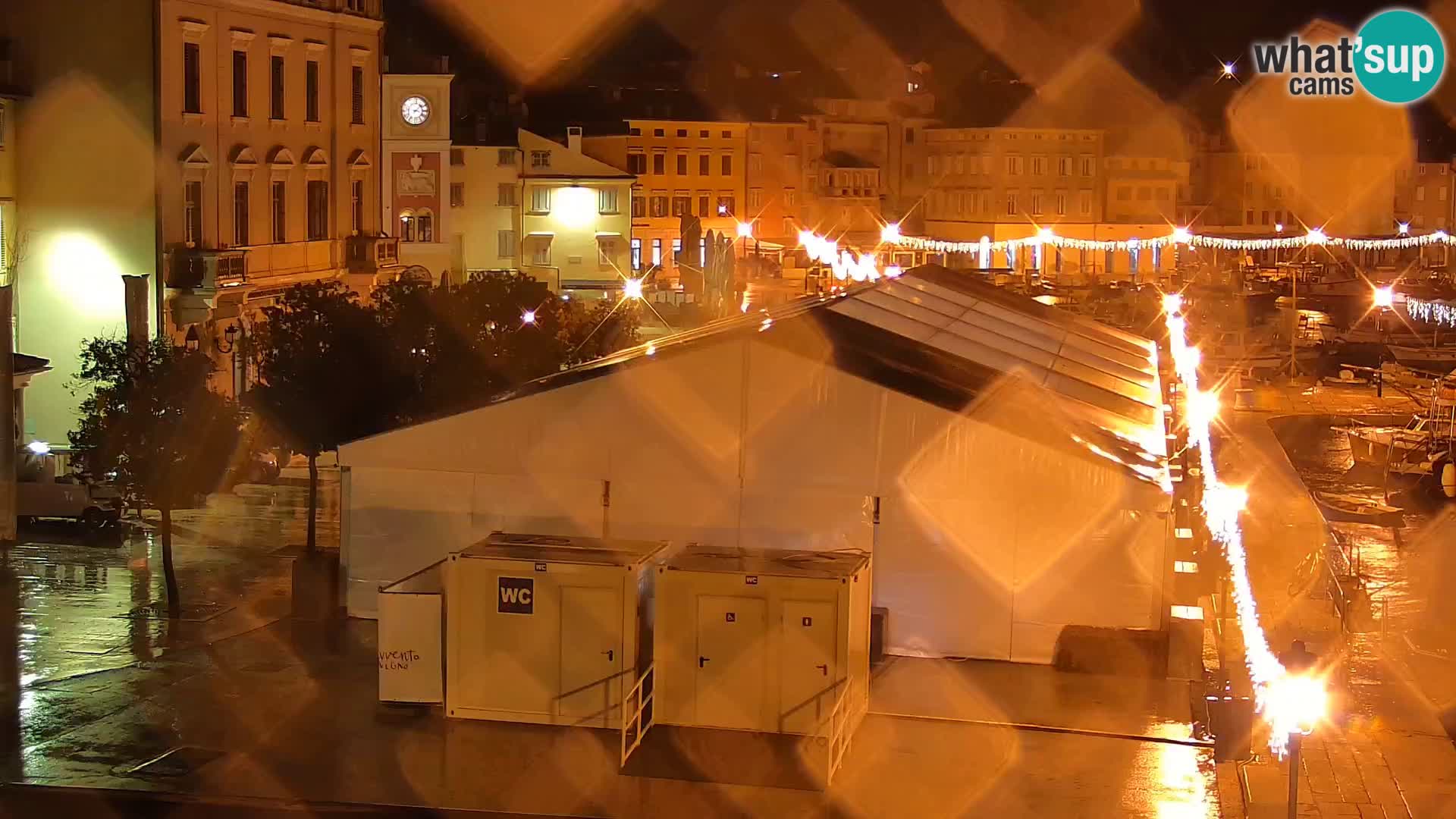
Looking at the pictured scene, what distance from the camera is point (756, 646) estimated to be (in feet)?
41.1

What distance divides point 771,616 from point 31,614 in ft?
29.4

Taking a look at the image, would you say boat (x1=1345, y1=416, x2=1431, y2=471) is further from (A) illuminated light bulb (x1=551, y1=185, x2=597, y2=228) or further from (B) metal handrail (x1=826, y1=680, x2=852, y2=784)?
(A) illuminated light bulb (x1=551, y1=185, x2=597, y2=228)

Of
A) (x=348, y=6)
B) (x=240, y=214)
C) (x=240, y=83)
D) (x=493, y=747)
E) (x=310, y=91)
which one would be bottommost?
(x=493, y=747)

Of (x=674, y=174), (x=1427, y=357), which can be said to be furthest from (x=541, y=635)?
(x=674, y=174)

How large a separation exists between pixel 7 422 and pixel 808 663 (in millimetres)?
14108

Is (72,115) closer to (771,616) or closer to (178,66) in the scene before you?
(178,66)

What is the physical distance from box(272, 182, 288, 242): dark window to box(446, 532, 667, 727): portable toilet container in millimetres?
23240

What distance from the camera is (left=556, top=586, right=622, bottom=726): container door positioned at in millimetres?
12641

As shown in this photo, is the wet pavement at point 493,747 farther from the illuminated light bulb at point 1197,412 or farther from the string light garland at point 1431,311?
the string light garland at point 1431,311

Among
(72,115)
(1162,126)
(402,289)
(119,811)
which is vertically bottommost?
(119,811)

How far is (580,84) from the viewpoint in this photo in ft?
278

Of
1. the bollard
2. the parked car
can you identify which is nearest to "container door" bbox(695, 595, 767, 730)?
the bollard

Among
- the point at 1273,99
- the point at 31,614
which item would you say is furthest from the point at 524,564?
the point at 1273,99

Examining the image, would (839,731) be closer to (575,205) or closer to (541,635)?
(541,635)
